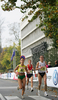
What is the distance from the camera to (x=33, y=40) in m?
47.8

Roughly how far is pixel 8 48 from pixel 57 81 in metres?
66.7

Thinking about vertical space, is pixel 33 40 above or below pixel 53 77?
above

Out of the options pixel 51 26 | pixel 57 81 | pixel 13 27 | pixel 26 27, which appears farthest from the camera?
pixel 13 27

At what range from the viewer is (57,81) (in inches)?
540

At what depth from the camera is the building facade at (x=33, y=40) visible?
3991cm

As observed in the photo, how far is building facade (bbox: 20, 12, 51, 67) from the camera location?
39906 millimetres

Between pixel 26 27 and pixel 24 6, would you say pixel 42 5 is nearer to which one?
pixel 24 6

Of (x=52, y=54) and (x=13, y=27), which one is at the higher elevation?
(x=13, y=27)

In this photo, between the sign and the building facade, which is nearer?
the sign

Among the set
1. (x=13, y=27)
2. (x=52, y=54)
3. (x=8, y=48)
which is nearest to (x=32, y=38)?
(x=13, y=27)

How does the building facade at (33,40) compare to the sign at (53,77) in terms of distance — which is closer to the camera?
the sign at (53,77)

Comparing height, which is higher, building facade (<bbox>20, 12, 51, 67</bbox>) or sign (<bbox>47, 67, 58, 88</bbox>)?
building facade (<bbox>20, 12, 51, 67</bbox>)

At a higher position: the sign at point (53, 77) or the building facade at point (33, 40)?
the building facade at point (33, 40)

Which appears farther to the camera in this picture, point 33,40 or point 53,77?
point 33,40
